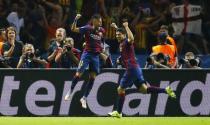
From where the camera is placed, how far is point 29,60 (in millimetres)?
18078

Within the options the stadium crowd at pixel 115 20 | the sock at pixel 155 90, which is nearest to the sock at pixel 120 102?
the sock at pixel 155 90

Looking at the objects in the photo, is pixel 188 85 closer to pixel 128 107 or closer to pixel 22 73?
pixel 128 107

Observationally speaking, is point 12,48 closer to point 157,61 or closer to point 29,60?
point 29,60

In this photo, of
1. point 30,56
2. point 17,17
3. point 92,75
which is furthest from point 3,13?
point 92,75

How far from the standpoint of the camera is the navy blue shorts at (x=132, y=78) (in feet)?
54.5

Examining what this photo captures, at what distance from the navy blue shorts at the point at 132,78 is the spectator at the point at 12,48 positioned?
2907 millimetres

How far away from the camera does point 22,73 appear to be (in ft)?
58.1

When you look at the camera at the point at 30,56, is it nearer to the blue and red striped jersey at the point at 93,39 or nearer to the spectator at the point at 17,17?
the blue and red striped jersey at the point at 93,39

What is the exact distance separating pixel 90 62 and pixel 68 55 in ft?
2.51

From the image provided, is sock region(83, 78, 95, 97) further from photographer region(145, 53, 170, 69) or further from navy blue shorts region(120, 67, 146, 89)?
photographer region(145, 53, 170, 69)

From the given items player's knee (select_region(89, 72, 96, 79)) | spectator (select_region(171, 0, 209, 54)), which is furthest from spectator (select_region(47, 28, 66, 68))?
spectator (select_region(171, 0, 209, 54))

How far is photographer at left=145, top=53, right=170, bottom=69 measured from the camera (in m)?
18.1

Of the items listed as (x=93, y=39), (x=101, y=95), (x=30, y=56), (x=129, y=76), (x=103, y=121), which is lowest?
(x=103, y=121)

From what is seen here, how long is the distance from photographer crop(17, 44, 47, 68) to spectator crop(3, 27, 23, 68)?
0.34 meters
